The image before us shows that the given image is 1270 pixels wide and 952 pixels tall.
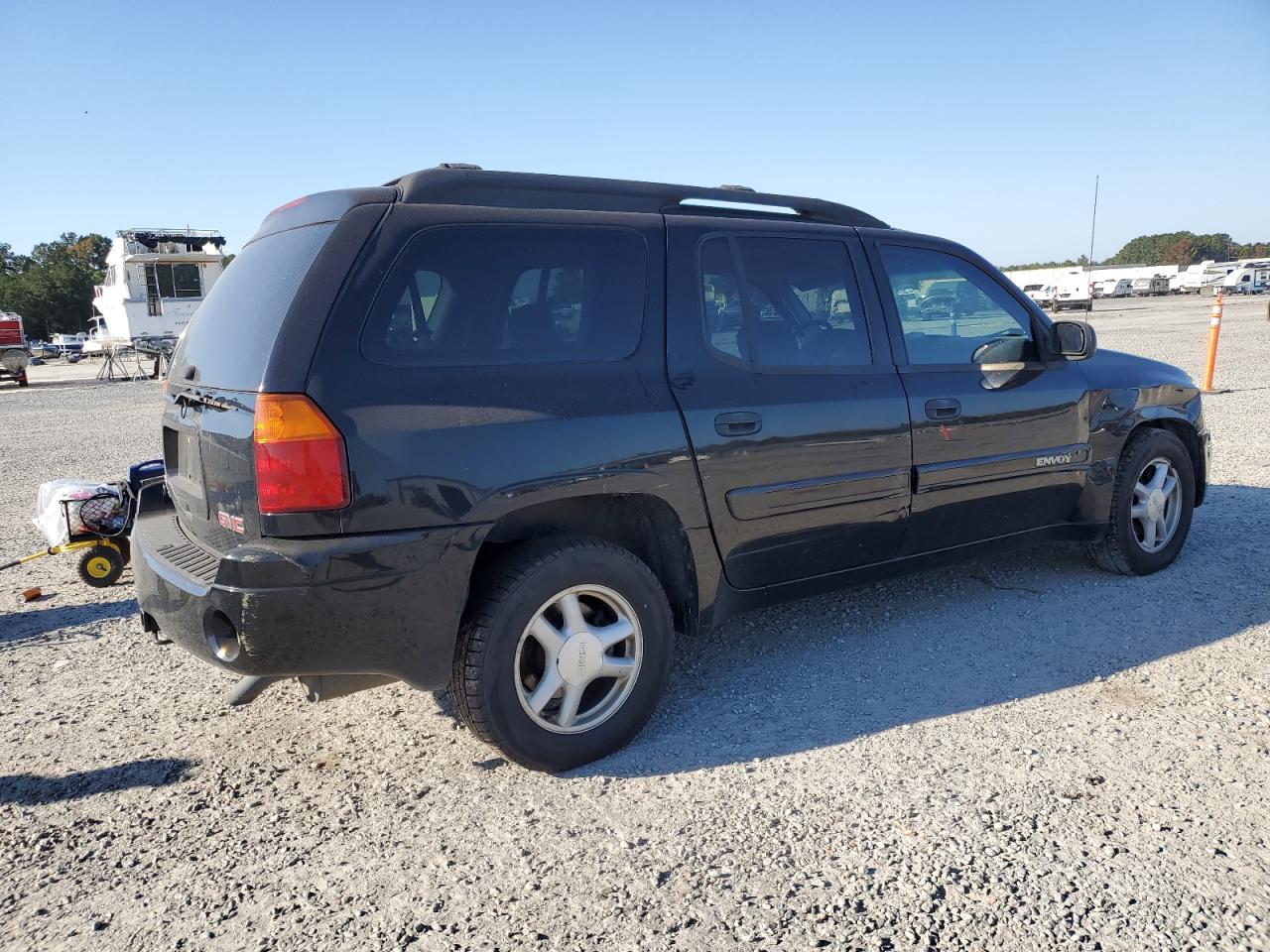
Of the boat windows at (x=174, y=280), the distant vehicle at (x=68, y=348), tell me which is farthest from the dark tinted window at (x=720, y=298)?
the distant vehicle at (x=68, y=348)

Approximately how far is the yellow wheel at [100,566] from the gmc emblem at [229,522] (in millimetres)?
2863

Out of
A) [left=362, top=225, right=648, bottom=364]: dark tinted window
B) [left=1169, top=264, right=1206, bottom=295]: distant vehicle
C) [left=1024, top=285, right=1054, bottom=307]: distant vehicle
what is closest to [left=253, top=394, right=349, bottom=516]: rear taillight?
[left=362, top=225, right=648, bottom=364]: dark tinted window

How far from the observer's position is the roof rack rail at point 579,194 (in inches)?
121

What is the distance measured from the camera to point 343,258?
2.80 m

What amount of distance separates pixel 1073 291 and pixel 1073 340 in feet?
186

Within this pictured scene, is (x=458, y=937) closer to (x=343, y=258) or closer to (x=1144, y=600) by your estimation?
(x=343, y=258)

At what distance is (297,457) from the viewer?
262 cm

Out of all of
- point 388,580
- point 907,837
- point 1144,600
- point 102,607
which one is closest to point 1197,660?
point 1144,600

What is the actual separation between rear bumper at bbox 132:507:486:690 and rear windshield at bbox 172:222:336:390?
0.55 metres

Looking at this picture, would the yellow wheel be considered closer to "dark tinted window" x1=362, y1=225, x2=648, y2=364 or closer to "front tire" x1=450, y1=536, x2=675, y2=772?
"front tire" x1=450, y1=536, x2=675, y2=772

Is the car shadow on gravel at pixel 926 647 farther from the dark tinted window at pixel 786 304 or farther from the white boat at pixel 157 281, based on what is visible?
the white boat at pixel 157 281

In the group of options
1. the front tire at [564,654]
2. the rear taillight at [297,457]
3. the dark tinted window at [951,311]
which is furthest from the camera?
the dark tinted window at [951,311]

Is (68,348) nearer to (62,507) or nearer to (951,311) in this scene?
(62,507)

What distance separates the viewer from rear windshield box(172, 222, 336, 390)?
281 cm
